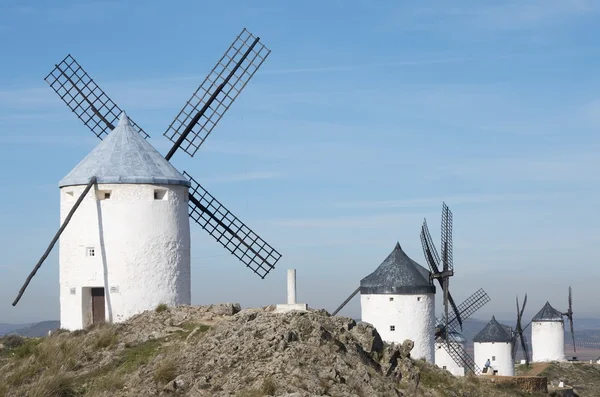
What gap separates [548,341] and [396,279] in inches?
1084

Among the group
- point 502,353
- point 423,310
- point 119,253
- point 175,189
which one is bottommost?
point 502,353

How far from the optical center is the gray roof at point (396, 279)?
1421 inches

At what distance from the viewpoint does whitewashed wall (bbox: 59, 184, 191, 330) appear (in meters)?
22.1

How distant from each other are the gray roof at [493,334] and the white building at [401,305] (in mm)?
14948

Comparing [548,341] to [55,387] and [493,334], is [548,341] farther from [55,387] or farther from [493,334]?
[55,387]

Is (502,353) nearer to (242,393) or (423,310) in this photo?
(423,310)

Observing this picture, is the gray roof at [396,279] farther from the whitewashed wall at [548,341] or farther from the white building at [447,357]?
the whitewashed wall at [548,341]

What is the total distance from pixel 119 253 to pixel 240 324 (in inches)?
201

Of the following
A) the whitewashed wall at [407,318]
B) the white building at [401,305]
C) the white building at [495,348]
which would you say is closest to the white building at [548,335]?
the white building at [495,348]

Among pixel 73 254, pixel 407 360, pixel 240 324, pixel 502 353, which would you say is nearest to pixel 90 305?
pixel 73 254

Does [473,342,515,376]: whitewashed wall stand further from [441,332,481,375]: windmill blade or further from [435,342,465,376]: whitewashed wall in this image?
[435,342,465,376]: whitewashed wall

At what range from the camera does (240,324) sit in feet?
59.2

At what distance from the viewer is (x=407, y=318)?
1409 inches

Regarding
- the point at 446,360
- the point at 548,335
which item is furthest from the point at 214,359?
the point at 548,335
